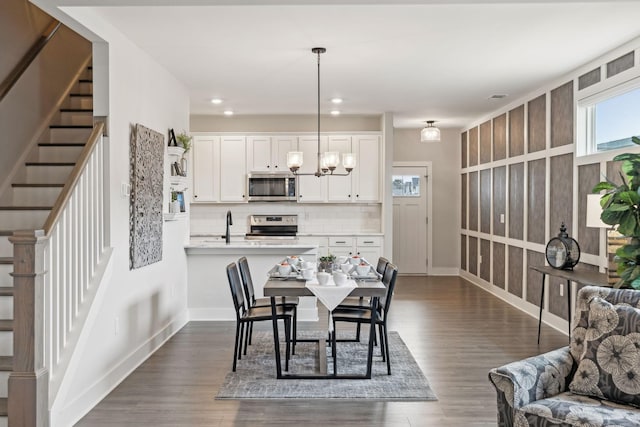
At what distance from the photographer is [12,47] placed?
449 centimetres

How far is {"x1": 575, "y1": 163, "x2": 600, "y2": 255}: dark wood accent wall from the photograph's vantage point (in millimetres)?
4992

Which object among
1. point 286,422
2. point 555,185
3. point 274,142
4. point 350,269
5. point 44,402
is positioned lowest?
point 286,422

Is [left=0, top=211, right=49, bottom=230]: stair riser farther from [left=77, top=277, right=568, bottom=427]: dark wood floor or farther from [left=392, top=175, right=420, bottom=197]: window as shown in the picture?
[left=392, top=175, right=420, bottom=197]: window

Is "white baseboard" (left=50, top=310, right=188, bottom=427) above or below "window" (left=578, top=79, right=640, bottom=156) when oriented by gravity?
below

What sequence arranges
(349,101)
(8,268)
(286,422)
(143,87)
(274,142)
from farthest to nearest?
1. (274,142)
2. (349,101)
3. (143,87)
4. (8,268)
5. (286,422)

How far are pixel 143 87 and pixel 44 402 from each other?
2830 mm

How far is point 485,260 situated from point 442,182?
A: 212cm

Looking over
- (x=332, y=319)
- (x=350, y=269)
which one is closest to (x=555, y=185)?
(x=350, y=269)

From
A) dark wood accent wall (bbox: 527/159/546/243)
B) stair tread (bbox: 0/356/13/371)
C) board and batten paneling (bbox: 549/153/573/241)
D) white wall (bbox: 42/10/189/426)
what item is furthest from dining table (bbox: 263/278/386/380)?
dark wood accent wall (bbox: 527/159/546/243)

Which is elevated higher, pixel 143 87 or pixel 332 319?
pixel 143 87

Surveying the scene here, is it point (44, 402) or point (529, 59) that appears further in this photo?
point (529, 59)

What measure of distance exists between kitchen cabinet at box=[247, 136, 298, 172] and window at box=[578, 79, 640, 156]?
4.36 m

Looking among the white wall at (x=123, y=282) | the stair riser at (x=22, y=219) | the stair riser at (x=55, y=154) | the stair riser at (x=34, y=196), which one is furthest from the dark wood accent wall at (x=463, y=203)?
the stair riser at (x=22, y=219)

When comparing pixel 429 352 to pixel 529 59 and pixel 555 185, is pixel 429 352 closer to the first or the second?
pixel 555 185
